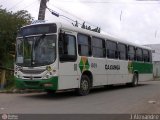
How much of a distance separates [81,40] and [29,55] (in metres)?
2.76

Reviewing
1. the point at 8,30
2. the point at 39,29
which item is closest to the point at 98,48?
the point at 39,29

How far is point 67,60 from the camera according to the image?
652 inches

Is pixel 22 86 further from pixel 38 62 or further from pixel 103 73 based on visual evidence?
pixel 103 73

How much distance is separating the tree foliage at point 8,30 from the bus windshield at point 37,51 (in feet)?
26.7

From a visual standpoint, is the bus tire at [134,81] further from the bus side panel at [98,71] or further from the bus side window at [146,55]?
the bus side panel at [98,71]

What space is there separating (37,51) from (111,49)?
6.39 meters

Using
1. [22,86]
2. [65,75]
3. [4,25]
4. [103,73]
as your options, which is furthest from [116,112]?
[4,25]

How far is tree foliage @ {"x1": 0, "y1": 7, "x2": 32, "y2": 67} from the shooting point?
2683 cm

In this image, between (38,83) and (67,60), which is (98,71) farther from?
(38,83)

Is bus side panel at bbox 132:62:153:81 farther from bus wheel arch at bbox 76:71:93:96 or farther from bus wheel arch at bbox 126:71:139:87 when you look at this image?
bus wheel arch at bbox 76:71:93:96

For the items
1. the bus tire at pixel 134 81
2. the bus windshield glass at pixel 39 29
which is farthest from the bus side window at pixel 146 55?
the bus windshield glass at pixel 39 29

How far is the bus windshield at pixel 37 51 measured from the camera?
16.0 m

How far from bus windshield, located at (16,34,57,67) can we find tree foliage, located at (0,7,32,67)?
814 centimetres

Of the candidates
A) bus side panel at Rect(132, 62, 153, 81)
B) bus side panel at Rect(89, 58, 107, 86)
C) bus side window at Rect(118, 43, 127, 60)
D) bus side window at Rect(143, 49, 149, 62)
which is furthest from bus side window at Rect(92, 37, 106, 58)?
bus side window at Rect(143, 49, 149, 62)
